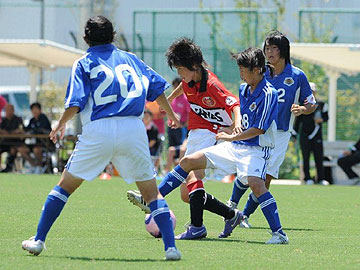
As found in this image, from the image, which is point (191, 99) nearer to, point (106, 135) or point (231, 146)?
point (231, 146)

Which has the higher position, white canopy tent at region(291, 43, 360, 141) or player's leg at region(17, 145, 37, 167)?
white canopy tent at region(291, 43, 360, 141)

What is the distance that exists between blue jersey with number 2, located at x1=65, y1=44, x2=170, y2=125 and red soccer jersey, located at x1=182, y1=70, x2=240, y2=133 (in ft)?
6.09

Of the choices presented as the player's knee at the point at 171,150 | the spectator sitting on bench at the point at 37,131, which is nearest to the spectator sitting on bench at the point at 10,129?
the spectator sitting on bench at the point at 37,131

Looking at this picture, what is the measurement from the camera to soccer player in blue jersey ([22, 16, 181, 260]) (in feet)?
22.5

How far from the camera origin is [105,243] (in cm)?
793

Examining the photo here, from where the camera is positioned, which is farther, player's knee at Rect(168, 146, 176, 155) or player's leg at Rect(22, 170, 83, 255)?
player's knee at Rect(168, 146, 176, 155)

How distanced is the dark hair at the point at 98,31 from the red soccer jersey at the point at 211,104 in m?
1.92

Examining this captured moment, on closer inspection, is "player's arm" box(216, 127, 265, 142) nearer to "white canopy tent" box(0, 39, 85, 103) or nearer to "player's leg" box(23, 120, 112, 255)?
"player's leg" box(23, 120, 112, 255)

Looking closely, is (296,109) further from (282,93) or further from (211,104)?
(211,104)

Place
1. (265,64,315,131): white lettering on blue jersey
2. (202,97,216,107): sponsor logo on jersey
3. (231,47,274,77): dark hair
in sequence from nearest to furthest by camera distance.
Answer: (231,47,274,77): dark hair → (202,97,216,107): sponsor logo on jersey → (265,64,315,131): white lettering on blue jersey

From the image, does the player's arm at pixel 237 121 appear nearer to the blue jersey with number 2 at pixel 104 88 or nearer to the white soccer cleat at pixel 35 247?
the blue jersey with number 2 at pixel 104 88

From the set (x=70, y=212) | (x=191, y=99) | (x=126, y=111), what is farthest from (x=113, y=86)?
(x=70, y=212)

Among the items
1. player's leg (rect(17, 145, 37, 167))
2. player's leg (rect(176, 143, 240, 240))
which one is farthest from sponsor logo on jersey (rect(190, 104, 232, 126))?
player's leg (rect(17, 145, 37, 167))

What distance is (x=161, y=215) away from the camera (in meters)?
6.99
